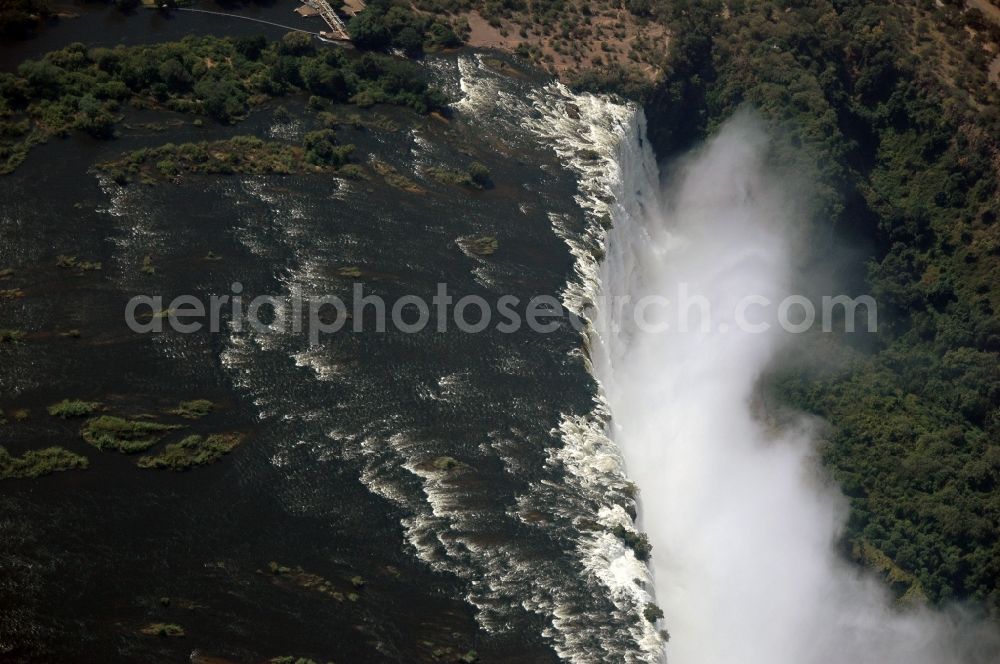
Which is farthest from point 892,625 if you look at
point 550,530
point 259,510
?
point 259,510

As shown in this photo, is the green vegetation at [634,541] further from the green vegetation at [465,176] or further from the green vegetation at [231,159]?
the green vegetation at [231,159]

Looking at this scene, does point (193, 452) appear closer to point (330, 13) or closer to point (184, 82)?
point (184, 82)

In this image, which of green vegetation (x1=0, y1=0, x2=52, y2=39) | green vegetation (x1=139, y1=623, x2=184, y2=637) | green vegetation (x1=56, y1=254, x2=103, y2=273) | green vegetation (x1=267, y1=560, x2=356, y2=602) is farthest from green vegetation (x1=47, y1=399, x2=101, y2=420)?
green vegetation (x1=0, y1=0, x2=52, y2=39)

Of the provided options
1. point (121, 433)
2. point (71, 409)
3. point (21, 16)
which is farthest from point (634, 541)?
point (21, 16)

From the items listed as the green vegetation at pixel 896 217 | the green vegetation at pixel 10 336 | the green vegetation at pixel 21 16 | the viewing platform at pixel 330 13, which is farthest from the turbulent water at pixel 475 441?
the green vegetation at pixel 21 16

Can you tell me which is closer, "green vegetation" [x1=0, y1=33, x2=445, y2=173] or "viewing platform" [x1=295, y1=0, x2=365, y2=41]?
"green vegetation" [x1=0, y1=33, x2=445, y2=173]

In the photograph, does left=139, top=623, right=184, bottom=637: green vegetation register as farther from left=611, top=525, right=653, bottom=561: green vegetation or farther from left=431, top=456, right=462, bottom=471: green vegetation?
left=611, top=525, right=653, bottom=561: green vegetation
